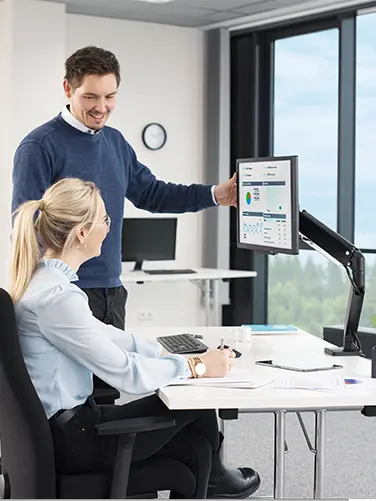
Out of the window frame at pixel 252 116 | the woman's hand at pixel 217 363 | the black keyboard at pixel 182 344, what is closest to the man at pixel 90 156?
the black keyboard at pixel 182 344

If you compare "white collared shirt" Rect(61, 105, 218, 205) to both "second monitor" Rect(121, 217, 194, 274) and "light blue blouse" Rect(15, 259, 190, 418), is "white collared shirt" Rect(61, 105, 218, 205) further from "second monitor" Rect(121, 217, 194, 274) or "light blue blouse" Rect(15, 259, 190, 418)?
"second monitor" Rect(121, 217, 194, 274)

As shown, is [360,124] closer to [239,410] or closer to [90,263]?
[90,263]

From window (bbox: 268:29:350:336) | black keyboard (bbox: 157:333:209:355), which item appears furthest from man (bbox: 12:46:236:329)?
window (bbox: 268:29:350:336)

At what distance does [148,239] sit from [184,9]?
64.8 inches

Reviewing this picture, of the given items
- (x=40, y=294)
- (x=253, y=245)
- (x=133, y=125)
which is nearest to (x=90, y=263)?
(x=253, y=245)

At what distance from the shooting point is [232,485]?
2752 millimetres

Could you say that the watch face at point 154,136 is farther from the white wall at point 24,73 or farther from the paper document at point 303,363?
the paper document at point 303,363

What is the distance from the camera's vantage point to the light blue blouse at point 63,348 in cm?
227

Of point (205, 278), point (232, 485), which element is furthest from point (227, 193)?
point (205, 278)

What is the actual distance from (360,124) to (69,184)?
420 centimetres

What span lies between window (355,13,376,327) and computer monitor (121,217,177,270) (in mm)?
1337

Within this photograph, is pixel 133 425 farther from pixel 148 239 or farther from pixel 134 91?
Result: pixel 134 91

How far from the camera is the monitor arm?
10.0 feet

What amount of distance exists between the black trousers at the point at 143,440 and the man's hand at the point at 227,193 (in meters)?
1.08
